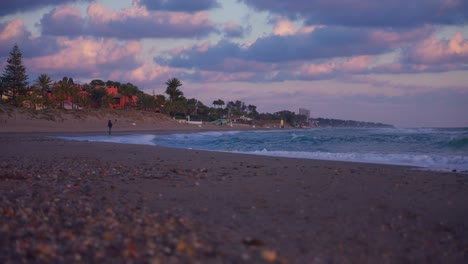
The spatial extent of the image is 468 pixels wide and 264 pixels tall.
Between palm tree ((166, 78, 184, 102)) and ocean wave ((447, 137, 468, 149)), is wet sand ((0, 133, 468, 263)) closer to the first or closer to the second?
ocean wave ((447, 137, 468, 149))

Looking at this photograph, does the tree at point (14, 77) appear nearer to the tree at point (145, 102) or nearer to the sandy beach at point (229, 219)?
the tree at point (145, 102)

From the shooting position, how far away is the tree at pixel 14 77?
207ft

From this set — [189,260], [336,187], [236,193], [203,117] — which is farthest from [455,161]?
[203,117]

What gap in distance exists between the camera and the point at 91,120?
59906 millimetres

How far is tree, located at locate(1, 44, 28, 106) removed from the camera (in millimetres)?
63125

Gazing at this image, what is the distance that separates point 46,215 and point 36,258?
5.46ft

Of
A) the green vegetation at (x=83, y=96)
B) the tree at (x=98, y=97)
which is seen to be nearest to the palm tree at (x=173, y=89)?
the green vegetation at (x=83, y=96)

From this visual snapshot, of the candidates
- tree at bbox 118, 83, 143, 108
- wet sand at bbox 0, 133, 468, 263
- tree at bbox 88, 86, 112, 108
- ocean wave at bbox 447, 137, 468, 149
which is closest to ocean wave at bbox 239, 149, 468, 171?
wet sand at bbox 0, 133, 468, 263

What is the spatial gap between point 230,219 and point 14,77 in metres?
67.3

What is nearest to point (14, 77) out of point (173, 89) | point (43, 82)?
point (43, 82)

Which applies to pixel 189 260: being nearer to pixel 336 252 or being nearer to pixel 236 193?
pixel 336 252

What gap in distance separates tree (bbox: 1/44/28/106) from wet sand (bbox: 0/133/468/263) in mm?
61680

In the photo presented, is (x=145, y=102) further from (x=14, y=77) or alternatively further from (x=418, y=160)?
(x=418, y=160)

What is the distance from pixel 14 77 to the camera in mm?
63594
